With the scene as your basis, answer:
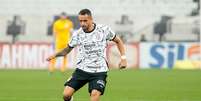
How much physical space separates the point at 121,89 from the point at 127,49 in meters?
12.8

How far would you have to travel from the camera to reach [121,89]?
1847 cm

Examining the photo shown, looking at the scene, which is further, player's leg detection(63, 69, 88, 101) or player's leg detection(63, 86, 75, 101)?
player's leg detection(63, 69, 88, 101)

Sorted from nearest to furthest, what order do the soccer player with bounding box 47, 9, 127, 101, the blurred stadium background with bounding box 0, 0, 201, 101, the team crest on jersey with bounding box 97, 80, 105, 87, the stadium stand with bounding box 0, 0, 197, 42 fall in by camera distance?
the team crest on jersey with bounding box 97, 80, 105, 87
the soccer player with bounding box 47, 9, 127, 101
the blurred stadium background with bounding box 0, 0, 201, 101
the stadium stand with bounding box 0, 0, 197, 42

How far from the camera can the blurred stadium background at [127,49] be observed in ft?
59.0

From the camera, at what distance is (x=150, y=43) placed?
3109cm

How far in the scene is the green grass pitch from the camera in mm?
15766

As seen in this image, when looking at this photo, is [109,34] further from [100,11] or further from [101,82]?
[100,11]

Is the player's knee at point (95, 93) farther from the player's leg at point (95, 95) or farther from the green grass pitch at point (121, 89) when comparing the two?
the green grass pitch at point (121, 89)

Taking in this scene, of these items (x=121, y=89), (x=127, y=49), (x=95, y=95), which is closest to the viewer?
(x=95, y=95)

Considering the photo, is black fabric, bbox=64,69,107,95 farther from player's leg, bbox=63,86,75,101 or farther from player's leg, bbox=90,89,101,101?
player's leg, bbox=90,89,101,101

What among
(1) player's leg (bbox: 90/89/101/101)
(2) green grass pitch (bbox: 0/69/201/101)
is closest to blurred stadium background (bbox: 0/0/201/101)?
(2) green grass pitch (bbox: 0/69/201/101)

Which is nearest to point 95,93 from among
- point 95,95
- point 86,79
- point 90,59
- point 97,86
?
point 95,95

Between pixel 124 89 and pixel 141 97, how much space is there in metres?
2.52

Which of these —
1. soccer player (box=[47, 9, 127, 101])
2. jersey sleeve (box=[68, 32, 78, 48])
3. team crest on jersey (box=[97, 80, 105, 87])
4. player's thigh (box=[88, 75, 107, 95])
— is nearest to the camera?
player's thigh (box=[88, 75, 107, 95])
